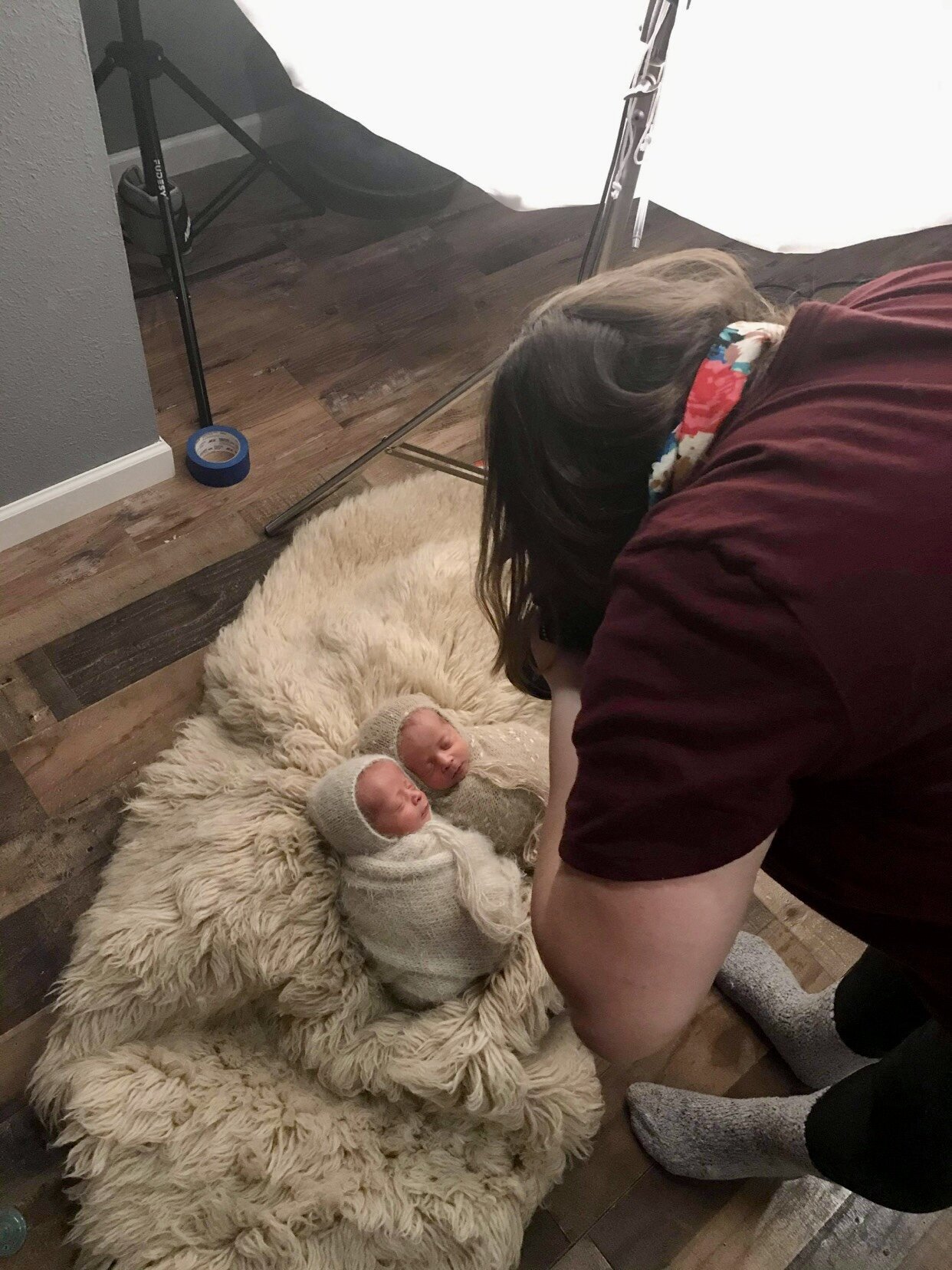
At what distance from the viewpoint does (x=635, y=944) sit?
54 centimetres

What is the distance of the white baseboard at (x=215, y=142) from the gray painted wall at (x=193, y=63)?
0.6 inches

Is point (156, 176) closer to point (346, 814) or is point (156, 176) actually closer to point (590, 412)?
point (346, 814)

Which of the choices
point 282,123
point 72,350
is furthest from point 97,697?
point 282,123

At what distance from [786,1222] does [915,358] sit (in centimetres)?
99

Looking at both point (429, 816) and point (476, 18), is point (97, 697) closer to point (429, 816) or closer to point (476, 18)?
point (429, 816)

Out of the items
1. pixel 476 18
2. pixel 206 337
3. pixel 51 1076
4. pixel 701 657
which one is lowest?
pixel 51 1076

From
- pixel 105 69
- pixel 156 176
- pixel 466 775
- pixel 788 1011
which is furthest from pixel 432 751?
pixel 105 69

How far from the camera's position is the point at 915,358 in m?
0.51

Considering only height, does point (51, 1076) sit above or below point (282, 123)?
below

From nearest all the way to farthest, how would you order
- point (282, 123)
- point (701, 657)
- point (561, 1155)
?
1. point (701, 657)
2. point (561, 1155)
3. point (282, 123)

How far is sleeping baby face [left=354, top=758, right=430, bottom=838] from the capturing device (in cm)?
110

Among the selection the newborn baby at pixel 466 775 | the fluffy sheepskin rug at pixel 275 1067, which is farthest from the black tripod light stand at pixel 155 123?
the newborn baby at pixel 466 775

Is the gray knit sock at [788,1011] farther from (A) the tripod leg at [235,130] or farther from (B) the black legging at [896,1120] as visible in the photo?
(A) the tripod leg at [235,130]

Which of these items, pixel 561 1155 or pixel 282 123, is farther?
pixel 282 123
